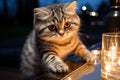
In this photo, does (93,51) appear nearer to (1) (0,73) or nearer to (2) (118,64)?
(2) (118,64)

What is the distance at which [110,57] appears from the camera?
0.76m

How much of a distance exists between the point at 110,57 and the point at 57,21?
0.66 ft

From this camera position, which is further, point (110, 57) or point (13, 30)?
point (110, 57)

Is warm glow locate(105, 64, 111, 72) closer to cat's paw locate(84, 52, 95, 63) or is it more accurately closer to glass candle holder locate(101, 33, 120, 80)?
glass candle holder locate(101, 33, 120, 80)

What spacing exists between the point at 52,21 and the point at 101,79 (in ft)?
0.78

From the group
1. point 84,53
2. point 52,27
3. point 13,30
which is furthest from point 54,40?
point 13,30

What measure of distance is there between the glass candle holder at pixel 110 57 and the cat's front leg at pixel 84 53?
0.12 m

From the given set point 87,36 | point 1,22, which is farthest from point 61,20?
point 1,22

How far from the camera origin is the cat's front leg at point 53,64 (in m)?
0.72

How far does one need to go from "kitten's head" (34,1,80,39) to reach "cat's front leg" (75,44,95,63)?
71 mm

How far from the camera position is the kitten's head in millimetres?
764

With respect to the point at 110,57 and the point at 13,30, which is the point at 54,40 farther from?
the point at 13,30

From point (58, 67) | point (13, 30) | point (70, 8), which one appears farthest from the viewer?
point (70, 8)

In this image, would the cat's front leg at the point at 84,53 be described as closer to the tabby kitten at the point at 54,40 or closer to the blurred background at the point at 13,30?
the tabby kitten at the point at 54,40
